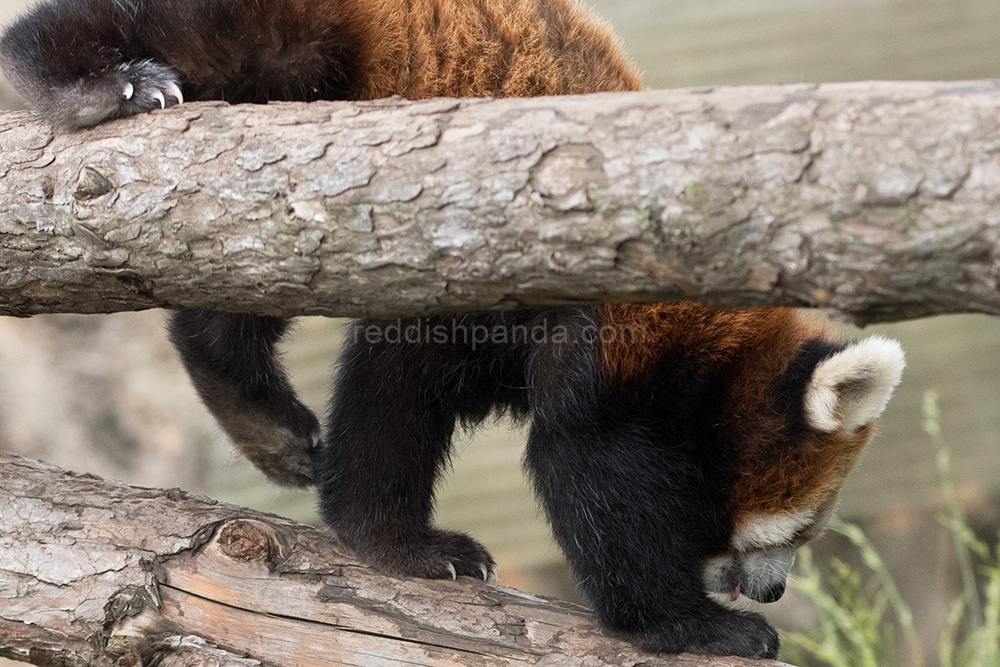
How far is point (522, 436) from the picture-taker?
4277 millimetres

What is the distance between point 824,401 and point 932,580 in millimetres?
3831

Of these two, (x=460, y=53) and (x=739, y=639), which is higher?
(x=460, y=53)

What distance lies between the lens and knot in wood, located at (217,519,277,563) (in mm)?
2166

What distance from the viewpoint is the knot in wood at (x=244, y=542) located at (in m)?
2.17

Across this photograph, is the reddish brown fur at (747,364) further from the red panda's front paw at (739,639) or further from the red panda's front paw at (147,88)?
the red panda's front paw at (147,88)

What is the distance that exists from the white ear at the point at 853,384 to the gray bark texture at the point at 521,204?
0.79 metres

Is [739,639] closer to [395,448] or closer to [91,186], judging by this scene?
[395,448]

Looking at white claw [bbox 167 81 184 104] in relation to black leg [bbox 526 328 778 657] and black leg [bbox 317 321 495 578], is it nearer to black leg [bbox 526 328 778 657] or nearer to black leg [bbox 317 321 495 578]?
black leg [bbox 317 321 495 578]

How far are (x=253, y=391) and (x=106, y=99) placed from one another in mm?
1354

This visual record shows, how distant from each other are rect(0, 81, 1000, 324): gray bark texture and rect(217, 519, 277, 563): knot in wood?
0.65 m

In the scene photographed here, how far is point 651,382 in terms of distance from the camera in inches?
89.4

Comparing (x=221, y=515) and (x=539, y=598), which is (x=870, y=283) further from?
(x=221, y=515)

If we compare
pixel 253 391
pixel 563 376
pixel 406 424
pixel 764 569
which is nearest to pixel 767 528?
pixel 764 569

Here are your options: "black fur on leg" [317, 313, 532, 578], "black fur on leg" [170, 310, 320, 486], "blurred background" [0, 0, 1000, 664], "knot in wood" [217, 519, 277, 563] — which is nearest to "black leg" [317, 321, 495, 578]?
"black fur on leg" [317, 313, 532, 578]
